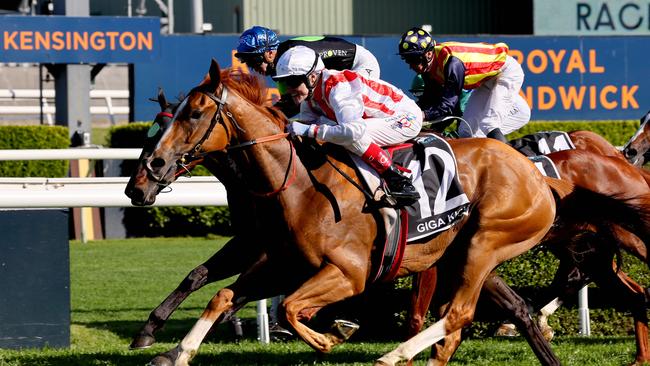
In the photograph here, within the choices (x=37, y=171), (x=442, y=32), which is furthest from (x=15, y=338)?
(x=442, y=32)

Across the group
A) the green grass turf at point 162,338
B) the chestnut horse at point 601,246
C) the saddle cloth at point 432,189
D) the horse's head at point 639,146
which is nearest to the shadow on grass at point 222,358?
the green grass turf at point 162,338

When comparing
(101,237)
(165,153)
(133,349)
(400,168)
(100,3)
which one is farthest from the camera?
(100,3)

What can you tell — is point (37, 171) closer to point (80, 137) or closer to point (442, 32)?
point (80, 137)

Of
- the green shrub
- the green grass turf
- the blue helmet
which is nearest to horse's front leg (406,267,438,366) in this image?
the green grass turf

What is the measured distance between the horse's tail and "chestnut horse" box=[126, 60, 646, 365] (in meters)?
0.34

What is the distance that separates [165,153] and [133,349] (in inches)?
58.3

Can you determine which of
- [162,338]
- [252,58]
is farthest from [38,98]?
[252,58]

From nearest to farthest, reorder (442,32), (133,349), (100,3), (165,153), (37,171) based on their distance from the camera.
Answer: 1. (165,153)
2. (133,349)
3. (37,171)
4. (442,32)
5. (100,3)

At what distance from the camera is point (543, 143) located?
687 cm

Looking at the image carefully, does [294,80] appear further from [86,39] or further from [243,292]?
[86,39]

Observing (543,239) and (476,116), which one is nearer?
(543,239)

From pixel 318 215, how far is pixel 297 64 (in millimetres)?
672

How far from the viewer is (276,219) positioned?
16.6ft

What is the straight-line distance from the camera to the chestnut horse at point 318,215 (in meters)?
4.94
